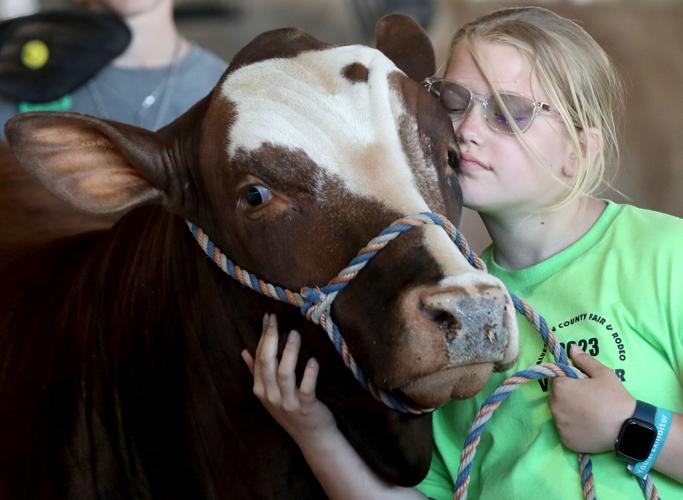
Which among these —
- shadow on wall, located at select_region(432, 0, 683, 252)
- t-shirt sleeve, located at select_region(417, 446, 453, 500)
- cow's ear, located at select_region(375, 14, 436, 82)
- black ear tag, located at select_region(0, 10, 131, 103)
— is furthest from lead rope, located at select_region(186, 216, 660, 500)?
shadow on wall, located at select_region(432, 0, 683, 252)

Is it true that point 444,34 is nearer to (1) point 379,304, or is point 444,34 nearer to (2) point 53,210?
(2) point 53,210

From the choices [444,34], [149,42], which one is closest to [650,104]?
[444,34]

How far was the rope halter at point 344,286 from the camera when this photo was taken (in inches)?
51.6

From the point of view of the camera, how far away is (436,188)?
4.77ft

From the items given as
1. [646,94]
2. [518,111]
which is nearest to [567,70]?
[518,111]

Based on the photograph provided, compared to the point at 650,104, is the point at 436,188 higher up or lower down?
higher up

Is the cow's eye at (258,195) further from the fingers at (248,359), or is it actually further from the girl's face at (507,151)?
the girl's face at (507,151)

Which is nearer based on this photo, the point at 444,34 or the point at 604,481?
the point at 604,481

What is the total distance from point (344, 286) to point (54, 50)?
5.84 ft

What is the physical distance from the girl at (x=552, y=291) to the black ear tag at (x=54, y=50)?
4.49ft

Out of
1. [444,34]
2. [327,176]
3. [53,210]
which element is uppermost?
[327,176]

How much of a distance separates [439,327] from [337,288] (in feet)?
0.59

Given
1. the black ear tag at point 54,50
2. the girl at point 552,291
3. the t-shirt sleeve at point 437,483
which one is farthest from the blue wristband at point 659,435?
the black ear tag at point 54,50

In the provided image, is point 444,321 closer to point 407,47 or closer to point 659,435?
point 659,435
